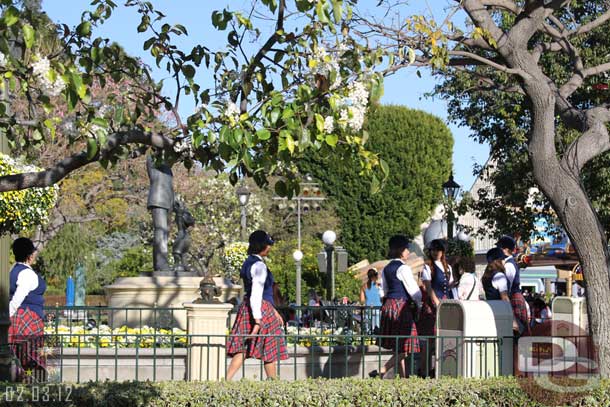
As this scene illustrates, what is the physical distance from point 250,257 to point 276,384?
2.38 m

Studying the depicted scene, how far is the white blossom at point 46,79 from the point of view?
5.55 metres

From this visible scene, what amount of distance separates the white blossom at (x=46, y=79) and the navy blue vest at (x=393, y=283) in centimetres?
585

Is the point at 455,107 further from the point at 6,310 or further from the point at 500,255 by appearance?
the point at 6,310

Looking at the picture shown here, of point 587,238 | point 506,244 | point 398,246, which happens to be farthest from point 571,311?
point 587,238

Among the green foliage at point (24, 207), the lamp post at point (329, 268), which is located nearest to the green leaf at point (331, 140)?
the green foliage at point (24, 207)

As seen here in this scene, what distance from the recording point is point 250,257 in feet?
32.3

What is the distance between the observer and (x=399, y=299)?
436 inches

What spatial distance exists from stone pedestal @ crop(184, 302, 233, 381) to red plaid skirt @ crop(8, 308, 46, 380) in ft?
4.51

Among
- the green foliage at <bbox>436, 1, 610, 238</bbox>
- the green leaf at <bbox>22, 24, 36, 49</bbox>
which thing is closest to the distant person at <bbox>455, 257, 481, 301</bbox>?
the green leaf at <bbox>22, 24, 36, 49</bbox>

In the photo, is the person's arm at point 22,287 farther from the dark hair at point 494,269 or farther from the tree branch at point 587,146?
the tree branch at point 587,146

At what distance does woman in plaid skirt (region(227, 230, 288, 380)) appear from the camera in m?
9.51

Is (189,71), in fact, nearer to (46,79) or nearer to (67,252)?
(46,79)

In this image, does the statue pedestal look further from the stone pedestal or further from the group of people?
the stone pedestal

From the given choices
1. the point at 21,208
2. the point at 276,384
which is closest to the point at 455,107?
the point at 21,208
